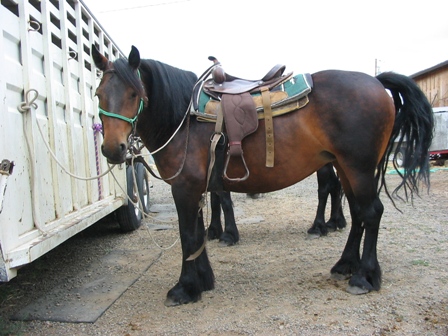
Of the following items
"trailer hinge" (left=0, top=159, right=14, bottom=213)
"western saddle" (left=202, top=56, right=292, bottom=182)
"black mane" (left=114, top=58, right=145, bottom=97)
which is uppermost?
"black mane" (left=114, top=58, right=145, bottom=97)

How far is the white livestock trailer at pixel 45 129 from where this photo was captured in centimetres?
228

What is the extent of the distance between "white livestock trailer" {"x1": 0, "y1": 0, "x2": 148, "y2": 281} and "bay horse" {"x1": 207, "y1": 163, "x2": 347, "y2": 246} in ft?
4.46

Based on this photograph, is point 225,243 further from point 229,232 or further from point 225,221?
point 225,221

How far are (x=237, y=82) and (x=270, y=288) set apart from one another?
1.71 metres

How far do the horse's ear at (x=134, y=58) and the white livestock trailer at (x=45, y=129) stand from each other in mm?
706

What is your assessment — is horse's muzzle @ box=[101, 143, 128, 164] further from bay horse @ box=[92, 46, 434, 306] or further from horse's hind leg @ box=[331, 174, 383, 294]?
horse's hind leg @ box=[331, 174, 383, 294]

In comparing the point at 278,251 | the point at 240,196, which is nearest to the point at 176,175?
the point at 278,251

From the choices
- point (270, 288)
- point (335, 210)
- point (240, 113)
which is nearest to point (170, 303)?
point (270, 288)

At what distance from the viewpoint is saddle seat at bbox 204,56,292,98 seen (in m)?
2.83

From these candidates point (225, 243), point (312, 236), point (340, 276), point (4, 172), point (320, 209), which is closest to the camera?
point (4, 172)

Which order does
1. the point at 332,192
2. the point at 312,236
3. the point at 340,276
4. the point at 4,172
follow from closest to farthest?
the point at 4,172 → the point at 340,276 → the point at 312,236 → the point at 332,192

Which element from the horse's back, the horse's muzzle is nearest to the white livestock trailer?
the horse's muzzle

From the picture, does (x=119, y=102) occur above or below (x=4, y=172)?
above

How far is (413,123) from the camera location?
3.02m
